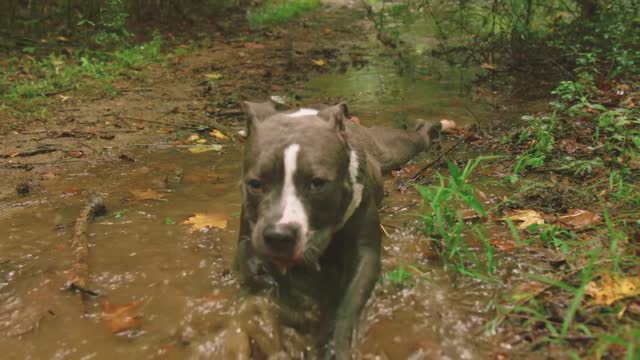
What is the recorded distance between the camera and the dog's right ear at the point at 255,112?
9.66ft

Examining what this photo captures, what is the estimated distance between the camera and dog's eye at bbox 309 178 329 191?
102 inches

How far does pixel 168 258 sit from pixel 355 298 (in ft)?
4.07

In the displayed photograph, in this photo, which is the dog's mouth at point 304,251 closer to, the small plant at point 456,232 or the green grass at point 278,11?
the small plant at point 456,232

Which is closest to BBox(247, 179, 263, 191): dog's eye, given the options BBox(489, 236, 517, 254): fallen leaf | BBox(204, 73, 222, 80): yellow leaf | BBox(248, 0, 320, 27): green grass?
BBox(489, 236, 517, 254): fallen leaf

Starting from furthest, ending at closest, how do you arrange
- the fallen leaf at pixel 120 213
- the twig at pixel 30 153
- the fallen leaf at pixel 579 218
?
Answer: the twig at pixel 30 153, the fallen leaf at pixel 120 213, the fallen leaf at pixel 579 218

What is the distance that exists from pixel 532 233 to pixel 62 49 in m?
7.64

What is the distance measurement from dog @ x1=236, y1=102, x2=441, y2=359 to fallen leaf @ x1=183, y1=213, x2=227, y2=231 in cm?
68

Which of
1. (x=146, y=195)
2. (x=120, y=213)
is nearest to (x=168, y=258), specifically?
(x=120, y=213)

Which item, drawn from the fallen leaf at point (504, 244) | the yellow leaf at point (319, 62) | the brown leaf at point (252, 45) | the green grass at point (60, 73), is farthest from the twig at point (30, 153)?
the brown leaf at point (252, 45)

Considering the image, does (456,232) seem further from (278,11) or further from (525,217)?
(278,11)

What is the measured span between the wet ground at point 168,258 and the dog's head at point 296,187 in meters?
0.47

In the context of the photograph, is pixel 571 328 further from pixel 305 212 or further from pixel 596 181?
pixel 596 181

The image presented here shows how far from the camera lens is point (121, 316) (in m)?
2.81

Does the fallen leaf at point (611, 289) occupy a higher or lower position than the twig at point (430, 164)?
higher
